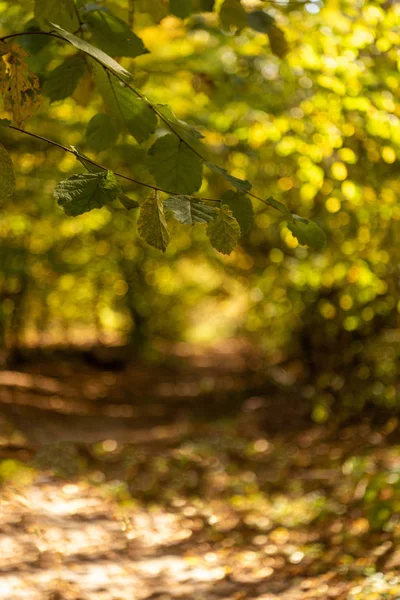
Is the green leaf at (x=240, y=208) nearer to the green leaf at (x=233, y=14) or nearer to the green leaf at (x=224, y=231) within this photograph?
the green leaf at (x=224, y=231)

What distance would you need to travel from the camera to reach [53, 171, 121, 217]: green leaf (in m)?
1.20

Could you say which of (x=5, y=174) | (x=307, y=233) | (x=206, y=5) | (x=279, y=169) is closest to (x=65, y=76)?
(x=5, y=174)

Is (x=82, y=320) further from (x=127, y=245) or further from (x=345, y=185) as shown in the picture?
(x=345, y=185)

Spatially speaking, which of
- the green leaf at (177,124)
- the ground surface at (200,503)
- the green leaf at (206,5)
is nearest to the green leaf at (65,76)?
the green leaf at (177,124)

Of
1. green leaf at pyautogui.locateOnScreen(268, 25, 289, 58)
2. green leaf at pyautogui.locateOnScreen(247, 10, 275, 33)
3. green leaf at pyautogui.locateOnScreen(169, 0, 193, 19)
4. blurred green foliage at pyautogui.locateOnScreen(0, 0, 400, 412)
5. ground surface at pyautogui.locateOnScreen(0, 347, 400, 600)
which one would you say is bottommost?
ground surface at pyautogui.locateOnScreen(0, 347, 400, 600)

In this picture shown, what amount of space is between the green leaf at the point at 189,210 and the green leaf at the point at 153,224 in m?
0.02

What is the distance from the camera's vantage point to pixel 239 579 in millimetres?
3559

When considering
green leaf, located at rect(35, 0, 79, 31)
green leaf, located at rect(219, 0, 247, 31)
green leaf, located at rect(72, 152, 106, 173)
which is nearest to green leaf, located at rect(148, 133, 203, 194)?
green leaf, located at rect(72, 152, 106, 173)

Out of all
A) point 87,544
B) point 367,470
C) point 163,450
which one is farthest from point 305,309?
point 87,544

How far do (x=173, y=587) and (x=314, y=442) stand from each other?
333 cm

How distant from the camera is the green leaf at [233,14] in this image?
6.13 feet

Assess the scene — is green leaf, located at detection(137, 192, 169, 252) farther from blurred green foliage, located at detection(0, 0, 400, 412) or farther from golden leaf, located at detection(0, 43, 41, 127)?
blurred green foliage, located at detection(0, 0, 400, 412)

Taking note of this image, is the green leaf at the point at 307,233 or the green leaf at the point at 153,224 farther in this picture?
the green leaf at the point at 307,233

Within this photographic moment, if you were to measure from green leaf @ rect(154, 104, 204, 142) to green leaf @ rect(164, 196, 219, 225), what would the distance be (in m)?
0.23
